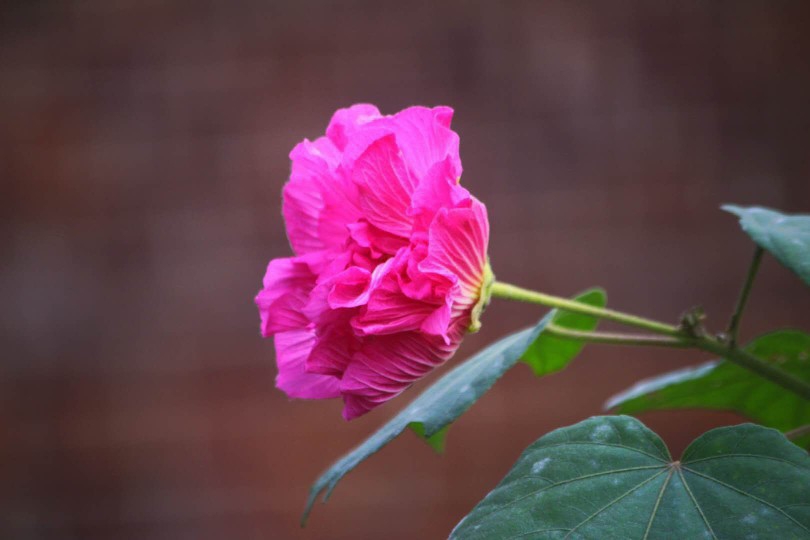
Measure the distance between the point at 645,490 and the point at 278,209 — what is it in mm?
1493

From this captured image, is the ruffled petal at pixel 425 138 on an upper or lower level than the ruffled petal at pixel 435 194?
upper

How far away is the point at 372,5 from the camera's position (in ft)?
6.02

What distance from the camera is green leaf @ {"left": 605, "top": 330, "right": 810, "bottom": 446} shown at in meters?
0.64

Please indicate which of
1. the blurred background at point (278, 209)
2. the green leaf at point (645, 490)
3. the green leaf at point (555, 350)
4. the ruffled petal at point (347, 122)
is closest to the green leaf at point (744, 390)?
the green leaf at point (555, 350)

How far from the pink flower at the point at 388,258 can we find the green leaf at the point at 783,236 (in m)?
0.16

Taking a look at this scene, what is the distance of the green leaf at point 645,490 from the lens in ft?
1.32

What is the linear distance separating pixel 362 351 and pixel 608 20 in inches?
57.6

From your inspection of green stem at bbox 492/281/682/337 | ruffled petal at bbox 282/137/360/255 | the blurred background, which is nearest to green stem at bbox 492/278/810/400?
green stem at bbox 492/281/682/337

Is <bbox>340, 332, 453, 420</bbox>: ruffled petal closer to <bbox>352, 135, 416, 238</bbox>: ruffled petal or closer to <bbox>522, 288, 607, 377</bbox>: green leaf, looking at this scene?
<bbox>352, 135, 416, 238</bbox>: ruffled petal

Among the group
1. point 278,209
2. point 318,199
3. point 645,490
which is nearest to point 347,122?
point 318,199

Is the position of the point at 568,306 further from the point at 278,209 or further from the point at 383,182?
the point at 278,209

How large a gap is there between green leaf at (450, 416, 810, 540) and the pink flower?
82 millimetres

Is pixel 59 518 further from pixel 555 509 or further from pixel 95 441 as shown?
pixel 555 509

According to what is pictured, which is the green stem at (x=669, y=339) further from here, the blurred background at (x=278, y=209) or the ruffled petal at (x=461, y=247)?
the blurred background at (x=278, y=209)
